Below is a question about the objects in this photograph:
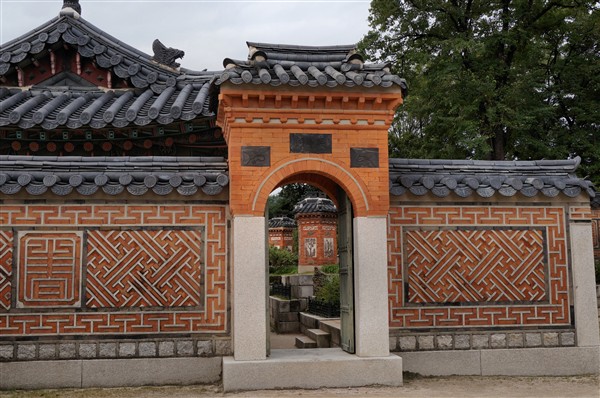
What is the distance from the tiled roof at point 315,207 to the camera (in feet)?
94.9

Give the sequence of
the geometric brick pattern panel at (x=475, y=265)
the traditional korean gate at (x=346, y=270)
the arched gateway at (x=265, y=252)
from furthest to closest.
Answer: the geometric brick pattern panel at (x=475, y=265)
the traditional korean gate at (x=346, y=270)
the arched gateway at (x=265, y=252)

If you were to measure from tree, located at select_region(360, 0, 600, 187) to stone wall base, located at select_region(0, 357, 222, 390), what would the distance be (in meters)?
11.3

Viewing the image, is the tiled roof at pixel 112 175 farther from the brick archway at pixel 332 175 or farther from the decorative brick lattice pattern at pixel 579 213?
the decorative brick lattice pattern at pixel 579 213

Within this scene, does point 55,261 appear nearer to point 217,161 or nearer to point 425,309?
point 217,161

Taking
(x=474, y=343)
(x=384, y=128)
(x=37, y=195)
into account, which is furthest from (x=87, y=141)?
(x=474, y=343)

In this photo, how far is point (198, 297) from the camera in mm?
8883

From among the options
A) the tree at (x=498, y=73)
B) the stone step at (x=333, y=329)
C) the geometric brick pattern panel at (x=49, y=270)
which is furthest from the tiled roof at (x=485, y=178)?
the tree at (x=498, y=73)

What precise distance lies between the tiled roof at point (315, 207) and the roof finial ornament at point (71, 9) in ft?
56.4

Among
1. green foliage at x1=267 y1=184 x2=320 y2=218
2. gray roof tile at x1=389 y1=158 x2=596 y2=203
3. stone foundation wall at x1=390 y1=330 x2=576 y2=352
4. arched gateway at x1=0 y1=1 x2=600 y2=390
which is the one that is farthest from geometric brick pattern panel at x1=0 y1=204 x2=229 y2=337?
green foliage at x1=267 y1=184 x2=320 y2=218

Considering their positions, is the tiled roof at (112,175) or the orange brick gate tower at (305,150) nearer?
the orange brick gate tower at (305,150)

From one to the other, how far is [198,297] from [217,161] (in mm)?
2058

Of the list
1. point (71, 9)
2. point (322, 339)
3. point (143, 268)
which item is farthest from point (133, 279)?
point (71, 9)

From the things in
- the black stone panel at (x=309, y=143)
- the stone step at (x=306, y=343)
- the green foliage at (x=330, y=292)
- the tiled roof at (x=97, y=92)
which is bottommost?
the stone step at (x=306, y=343)

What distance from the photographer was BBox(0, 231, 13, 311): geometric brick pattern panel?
855cm
